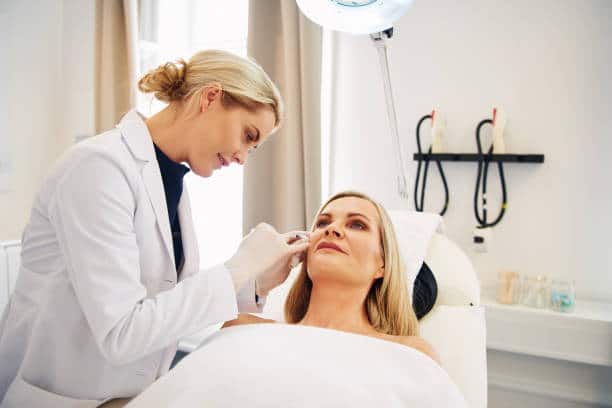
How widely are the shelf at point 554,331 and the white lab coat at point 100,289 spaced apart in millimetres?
1259

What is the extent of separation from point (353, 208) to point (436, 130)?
840 mm

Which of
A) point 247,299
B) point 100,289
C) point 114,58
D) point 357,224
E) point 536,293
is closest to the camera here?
point 100,289

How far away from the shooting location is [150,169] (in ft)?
3.24

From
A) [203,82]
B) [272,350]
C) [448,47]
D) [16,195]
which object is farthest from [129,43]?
[272,350]

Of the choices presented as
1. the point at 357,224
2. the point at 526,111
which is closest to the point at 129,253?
the point at 357,224

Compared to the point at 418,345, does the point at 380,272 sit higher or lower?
higher

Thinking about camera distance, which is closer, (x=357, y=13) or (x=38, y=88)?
(x=357, y=13)

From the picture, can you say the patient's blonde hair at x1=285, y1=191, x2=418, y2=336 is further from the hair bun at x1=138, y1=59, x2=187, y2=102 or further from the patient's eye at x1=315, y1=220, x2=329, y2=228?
the hair bun at x1=138, y1=59, x2=187, y2=102

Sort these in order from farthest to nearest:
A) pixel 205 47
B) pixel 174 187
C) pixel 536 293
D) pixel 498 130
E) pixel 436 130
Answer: pixel 205 47, pixel 436 130, pixel 498 130, pixel 536 293, pixel 174 187

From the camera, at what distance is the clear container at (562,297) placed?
1738mm

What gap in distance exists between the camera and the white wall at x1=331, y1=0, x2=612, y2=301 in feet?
6.20

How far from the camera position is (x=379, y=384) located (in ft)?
2.89

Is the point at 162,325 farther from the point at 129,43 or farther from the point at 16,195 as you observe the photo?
the point at 16,195

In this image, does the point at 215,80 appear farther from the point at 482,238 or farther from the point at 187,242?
the point at 482,238
